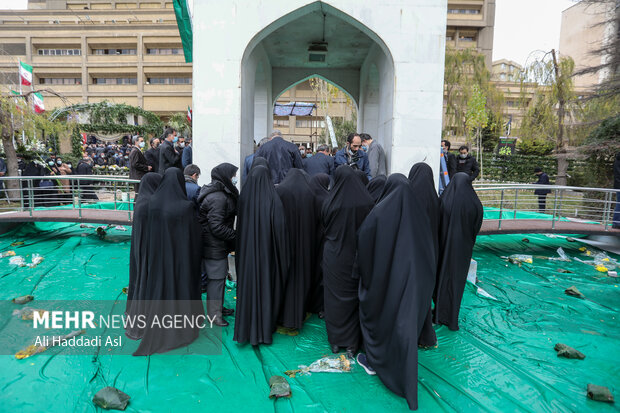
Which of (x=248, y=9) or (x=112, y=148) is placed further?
(x=112, y=148)

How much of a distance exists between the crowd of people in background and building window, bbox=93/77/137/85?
3880cm

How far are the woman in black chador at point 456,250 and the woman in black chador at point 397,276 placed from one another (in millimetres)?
1066

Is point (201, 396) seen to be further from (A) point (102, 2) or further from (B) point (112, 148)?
(A) point (102, 2)

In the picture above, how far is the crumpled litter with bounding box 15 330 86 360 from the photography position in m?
3.06

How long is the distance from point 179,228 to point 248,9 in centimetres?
415

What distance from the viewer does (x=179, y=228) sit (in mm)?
3254

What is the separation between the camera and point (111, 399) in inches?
98.2

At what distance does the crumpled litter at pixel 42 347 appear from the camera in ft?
10.0

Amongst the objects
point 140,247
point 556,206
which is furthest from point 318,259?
point 556,206

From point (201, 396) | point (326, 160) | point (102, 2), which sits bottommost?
point (201, 396)

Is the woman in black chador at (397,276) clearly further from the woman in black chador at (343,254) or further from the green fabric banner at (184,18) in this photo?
the green fabric banner at (184,18)

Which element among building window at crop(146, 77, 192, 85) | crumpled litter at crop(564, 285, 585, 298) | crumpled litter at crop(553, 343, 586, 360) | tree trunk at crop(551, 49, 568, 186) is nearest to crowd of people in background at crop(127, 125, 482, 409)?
crumpled litter at crop(553, 343, 586, 360)

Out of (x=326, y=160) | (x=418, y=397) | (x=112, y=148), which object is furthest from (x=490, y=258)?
(x=112, y=148)

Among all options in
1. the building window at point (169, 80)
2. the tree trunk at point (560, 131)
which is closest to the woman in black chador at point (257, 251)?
the tree trunk at point (560, 131)
